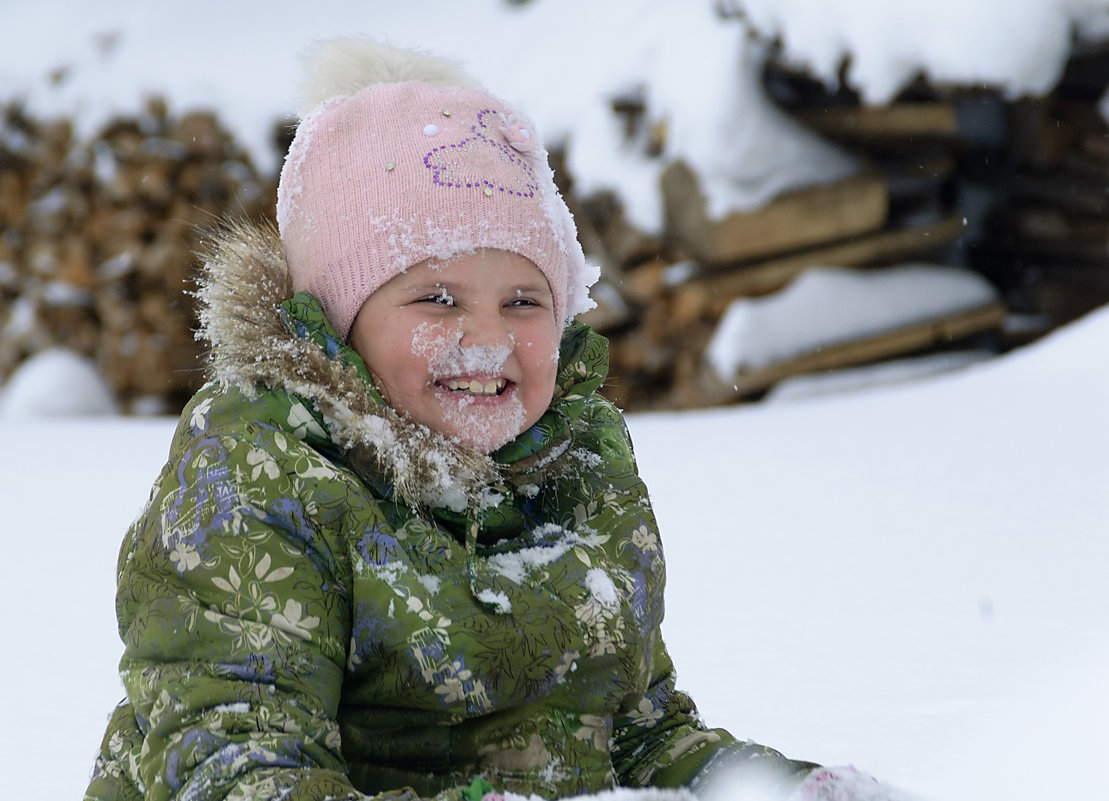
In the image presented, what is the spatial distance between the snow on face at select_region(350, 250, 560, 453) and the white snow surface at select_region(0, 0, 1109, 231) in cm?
192

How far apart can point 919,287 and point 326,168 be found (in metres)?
3.83

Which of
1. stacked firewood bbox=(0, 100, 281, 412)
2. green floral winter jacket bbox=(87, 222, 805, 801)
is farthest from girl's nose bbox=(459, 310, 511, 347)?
stacked firewood bbox=(0, 100, 281, 412)

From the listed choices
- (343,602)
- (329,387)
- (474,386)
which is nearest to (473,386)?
(474,386)

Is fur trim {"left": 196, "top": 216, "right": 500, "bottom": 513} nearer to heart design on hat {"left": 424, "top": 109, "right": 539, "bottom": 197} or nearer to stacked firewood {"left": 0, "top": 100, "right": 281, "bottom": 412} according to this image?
heart design on hat {"left": 424, "top": 109, "right": 539, "bottom": 197}

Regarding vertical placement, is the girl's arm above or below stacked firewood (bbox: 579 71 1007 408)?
below

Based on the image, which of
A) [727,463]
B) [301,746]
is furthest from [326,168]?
[727,463]

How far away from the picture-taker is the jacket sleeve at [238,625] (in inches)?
36.2

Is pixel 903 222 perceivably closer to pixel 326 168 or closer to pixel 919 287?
pixel 919 287

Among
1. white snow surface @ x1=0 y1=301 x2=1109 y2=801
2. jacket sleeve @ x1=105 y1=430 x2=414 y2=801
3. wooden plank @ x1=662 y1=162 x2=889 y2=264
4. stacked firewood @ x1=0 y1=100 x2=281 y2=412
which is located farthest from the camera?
stacked firewood @ x1=0 y1=100 x2=281 y2=412

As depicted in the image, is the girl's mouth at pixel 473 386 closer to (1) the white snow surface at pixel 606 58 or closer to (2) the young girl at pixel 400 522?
(2) the young girl at pixel 400 522

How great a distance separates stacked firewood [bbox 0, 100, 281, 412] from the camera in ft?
16.4

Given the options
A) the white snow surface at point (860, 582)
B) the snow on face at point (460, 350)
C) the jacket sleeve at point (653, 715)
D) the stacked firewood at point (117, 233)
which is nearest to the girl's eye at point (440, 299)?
the snow on face at point (460, 350)

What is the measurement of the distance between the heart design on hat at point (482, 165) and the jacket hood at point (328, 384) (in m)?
0.19

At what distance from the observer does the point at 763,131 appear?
4.35 metres
